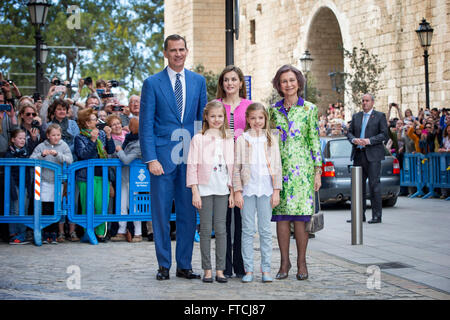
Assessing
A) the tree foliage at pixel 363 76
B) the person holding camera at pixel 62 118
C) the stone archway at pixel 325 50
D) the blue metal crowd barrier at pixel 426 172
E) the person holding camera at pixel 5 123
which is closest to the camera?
the person holding camera at pixel 5 123

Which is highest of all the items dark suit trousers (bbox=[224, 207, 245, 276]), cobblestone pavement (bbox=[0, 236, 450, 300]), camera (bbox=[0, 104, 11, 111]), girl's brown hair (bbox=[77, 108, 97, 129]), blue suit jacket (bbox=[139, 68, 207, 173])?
camera (bbox=[0, 104, 11, 111])

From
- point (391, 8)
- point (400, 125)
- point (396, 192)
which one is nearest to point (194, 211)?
point (396, 192)

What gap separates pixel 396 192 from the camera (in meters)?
14.9

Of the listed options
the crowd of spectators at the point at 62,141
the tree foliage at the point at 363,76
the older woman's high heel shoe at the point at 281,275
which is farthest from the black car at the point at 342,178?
the tree foliage at the point at 363,76

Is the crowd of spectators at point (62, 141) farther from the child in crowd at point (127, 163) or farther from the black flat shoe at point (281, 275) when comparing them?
the black flat shoe at point (281, 275)

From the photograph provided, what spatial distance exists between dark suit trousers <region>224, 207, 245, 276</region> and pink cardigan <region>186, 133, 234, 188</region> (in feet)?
1.09

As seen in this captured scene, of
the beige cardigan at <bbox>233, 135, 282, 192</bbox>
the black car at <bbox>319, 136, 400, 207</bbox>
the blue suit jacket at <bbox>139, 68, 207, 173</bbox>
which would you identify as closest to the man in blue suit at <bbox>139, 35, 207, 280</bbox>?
the blue suit jacket at <bbox>139, 68, 207, 173</bbox>

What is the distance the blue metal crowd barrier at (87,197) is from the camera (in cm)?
977

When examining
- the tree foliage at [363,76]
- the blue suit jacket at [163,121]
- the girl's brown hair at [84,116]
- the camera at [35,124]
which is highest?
the tree foliage at [363,76]

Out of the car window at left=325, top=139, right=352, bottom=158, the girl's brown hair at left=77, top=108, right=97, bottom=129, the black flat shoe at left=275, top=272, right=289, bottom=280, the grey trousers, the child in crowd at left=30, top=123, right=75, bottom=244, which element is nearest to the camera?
the grey trousers

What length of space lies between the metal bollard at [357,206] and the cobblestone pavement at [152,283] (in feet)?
3.37

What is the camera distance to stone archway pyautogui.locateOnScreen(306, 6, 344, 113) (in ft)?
116

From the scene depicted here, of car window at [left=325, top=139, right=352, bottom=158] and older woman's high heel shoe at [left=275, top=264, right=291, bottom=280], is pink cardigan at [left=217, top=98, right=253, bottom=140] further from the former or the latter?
car window at [left=325, top=139, right=352, bottom=158]

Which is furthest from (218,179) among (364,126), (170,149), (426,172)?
(426,172)
